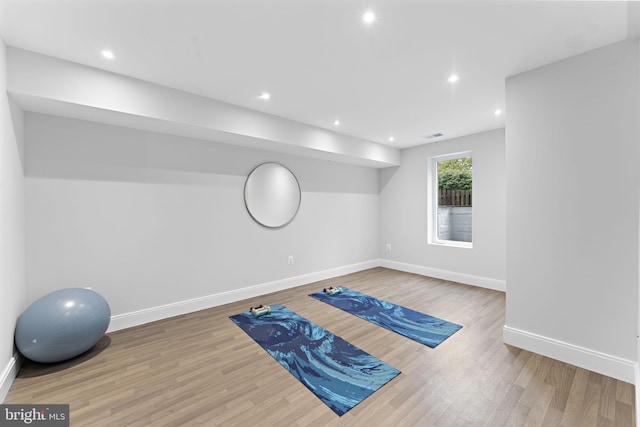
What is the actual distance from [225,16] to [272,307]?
122 inches

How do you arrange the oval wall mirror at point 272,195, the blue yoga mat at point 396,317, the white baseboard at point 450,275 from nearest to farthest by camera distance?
the blue yoga mat at point 396,317
the oval wall mirror at point 272,195
the white baseboard at point 450,275

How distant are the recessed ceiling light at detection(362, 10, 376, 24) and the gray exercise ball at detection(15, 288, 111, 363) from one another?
317 cm

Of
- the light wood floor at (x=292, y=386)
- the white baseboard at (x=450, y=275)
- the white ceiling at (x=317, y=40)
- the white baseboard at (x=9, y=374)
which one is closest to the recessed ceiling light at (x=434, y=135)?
the white ceiling at (x=317, y=40)

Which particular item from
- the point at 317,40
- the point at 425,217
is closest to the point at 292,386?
the point at 317,40

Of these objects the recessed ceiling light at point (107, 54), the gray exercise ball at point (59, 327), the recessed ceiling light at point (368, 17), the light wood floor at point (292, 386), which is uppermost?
the recessed ceiling light at point (107, 54)

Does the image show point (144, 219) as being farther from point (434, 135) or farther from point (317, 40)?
point (434, 135)

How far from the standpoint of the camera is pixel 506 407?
1.74 meters

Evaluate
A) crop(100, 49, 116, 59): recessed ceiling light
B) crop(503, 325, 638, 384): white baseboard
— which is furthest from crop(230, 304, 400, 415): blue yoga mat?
crop(100, 49, 116, 59): recessed ceiling light

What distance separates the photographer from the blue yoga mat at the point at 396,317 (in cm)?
277

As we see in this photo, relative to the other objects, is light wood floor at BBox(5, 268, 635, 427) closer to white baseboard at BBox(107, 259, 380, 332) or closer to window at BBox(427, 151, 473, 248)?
white baseboard at BBox(107, 259, 380, 332)

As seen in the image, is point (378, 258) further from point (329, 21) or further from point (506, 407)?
point (329, 21)

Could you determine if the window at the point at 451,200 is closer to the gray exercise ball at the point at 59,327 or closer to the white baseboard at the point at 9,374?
the gray exercise ball at the point at 59,327

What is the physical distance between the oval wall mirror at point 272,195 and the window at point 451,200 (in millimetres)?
2644

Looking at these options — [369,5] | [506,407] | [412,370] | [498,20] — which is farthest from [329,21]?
[506,407]
